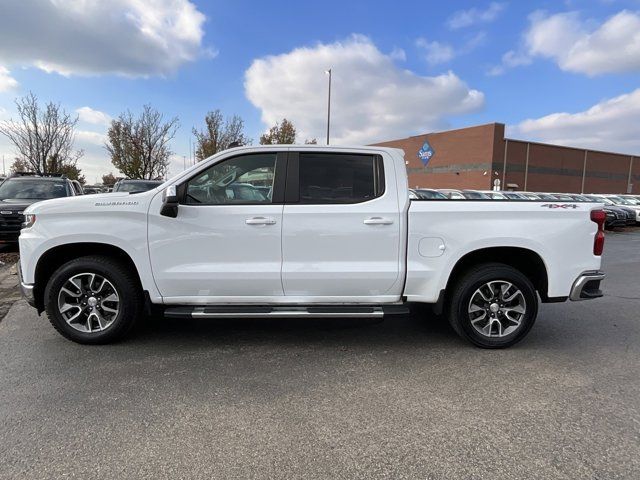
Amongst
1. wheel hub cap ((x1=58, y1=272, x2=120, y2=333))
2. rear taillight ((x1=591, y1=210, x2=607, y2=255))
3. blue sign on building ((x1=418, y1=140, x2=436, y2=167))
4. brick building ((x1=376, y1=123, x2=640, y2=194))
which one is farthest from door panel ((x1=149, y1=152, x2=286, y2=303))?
blue sign on building ((x1=418, y1=140, x2=436, y2=167))

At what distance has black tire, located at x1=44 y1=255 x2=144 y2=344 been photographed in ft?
14.1

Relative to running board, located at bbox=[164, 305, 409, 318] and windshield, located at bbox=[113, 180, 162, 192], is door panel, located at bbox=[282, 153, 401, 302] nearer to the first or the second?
running board, located at bbox=[164, 305, 409, 318]

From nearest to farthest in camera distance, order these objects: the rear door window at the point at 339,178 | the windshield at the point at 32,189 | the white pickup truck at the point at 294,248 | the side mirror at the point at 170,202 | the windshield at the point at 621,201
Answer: the side mirror at the point at 170,202, the white pickup truck at the point at 294,248, the rear door window at the point at 339,178, the windshield at the point at 32,189, the windshield at the point at 621,201

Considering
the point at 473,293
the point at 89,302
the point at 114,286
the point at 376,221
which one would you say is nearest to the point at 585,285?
the point at 473,293

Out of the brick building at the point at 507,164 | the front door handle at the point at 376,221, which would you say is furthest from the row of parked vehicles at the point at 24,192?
the brick building at the point at 507,164

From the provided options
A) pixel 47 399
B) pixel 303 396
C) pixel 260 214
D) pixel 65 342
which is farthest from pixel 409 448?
pixel 65 342

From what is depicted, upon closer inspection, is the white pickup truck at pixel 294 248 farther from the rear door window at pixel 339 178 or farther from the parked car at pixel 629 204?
the parked car at pixel 629 204

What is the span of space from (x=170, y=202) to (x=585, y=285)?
4086mm

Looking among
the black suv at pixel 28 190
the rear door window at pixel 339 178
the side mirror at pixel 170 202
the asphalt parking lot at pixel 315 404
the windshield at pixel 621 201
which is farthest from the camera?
the windshield at pixel 621 201

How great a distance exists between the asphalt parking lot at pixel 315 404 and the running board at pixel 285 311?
40 cm

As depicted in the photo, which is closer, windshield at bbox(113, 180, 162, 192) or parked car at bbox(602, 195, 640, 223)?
windshield at bbox(113, 180, 162, 192)

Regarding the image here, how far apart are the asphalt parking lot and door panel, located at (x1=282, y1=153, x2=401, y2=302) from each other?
655mm

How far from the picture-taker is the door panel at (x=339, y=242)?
4.24m

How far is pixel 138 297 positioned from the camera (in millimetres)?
4387
